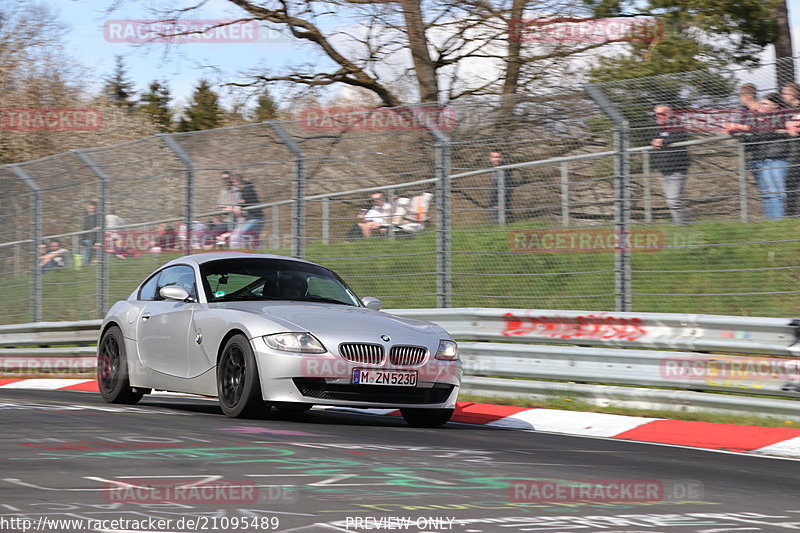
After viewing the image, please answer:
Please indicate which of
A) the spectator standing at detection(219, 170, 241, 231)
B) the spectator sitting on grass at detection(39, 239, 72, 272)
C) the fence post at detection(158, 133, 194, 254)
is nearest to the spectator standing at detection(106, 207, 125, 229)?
the spectator sitting on grass at detection(39, 239, 72, 272)

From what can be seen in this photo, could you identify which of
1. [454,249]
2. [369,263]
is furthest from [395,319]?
[369,263]

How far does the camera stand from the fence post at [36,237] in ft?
57.7

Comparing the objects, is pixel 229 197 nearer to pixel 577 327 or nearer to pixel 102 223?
pixel 102 223

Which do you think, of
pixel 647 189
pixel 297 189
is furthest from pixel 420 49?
pixel 647 189

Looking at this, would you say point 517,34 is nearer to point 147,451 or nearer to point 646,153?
point 646,153

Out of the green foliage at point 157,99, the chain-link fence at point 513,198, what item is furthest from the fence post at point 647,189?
the green foliage at point 157,99

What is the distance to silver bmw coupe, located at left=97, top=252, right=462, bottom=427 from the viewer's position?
8633mm

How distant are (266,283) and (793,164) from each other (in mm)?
4481

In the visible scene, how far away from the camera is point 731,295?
10.3m

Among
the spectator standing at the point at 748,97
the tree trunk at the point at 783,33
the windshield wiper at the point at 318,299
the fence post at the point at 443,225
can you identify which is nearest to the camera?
the windshield wiper at the point at 318,299

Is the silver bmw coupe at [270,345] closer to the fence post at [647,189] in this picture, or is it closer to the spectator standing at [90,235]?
the fence post at [647,189]

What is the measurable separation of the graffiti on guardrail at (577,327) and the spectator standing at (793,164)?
5.16 ft

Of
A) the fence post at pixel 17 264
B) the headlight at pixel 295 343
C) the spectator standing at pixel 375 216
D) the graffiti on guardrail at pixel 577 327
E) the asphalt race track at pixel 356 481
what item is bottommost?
the asphalt race track at pixel 356 481

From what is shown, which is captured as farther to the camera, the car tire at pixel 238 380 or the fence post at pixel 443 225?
the fence post at pixel 443 225
